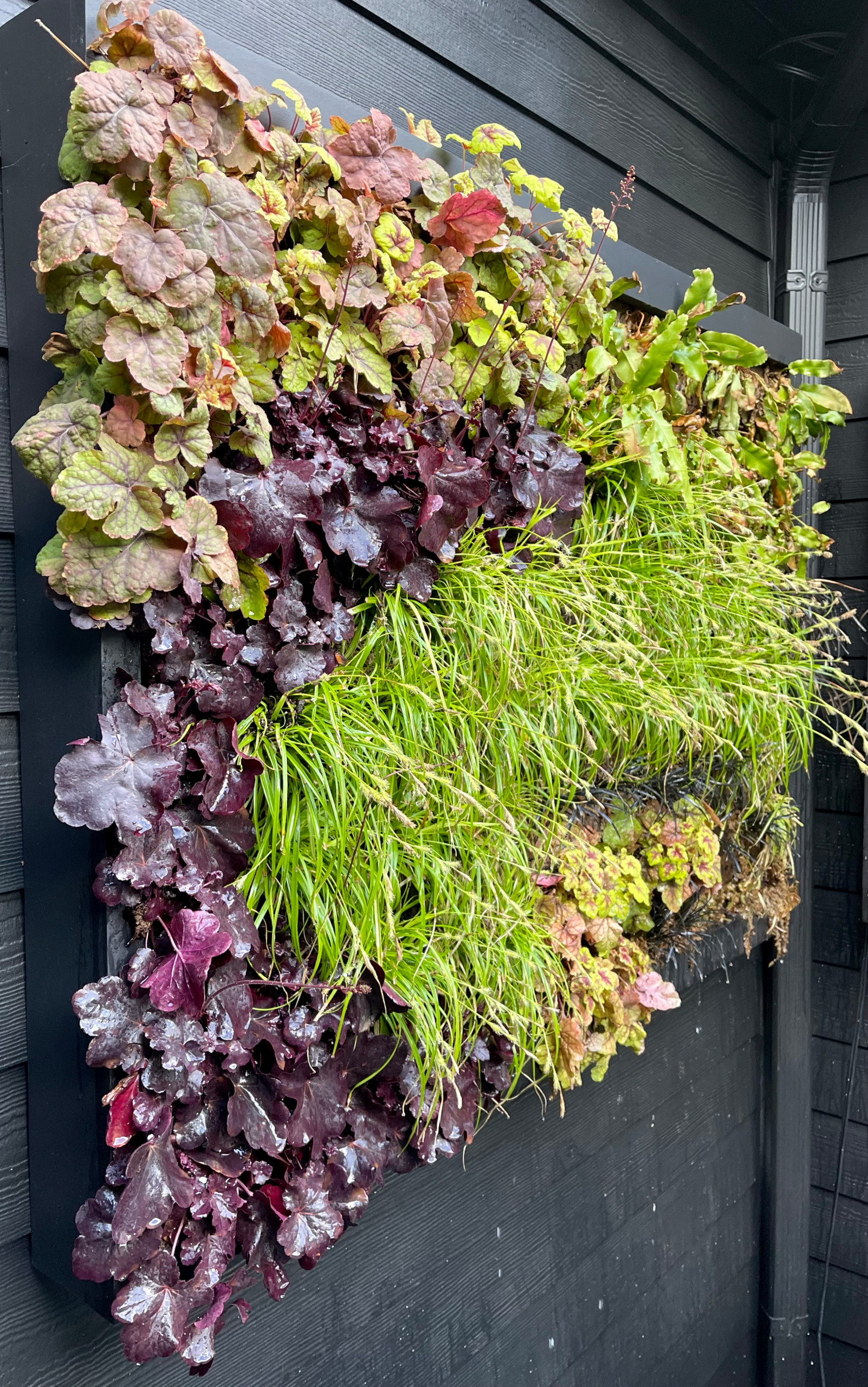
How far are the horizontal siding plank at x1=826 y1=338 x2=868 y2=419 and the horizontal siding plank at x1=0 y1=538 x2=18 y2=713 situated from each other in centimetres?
215

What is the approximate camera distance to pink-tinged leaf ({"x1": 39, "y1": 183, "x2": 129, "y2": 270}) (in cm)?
69

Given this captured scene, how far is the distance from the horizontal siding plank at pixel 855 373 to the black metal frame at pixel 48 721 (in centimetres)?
186

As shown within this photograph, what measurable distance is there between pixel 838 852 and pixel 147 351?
7.31 feet

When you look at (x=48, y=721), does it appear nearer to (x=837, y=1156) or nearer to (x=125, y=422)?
(x=125, y=422)

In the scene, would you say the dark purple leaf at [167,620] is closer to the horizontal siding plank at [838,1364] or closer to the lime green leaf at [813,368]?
the lime green leaf at [813,368]

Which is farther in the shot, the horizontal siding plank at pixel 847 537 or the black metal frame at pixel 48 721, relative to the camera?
the horizontal siding plank at pixel 847 537

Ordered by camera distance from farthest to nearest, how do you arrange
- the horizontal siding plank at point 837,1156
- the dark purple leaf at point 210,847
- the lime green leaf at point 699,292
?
the horizontal siding plank at point 837,1156
the lime green leaf at point 699,292
the dark purple leaf at point 210,847

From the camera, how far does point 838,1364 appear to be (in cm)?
230

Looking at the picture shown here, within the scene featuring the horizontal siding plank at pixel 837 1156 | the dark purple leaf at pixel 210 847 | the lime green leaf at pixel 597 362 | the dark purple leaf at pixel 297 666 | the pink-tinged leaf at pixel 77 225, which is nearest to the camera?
the pink-tinged leaf at pixel 77 225

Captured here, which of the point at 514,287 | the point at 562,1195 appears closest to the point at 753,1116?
the point at 562,1195

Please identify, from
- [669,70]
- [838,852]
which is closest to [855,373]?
[669,70]

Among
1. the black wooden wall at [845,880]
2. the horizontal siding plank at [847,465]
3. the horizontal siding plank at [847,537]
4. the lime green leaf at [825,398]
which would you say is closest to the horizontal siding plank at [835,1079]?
the black wooden wall at [845,880]

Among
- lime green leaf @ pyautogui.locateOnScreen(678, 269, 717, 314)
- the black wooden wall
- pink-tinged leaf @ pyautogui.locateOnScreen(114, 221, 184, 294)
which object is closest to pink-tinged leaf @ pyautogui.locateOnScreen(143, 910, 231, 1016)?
pink-tinged leaf @ pyautogui.locateOnScreen(114, 221, 184, 294)

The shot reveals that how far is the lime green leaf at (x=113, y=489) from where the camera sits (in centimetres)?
71
